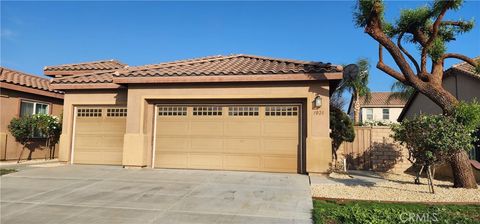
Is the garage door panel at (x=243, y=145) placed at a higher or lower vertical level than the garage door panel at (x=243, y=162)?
higher

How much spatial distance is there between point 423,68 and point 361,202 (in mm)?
4503

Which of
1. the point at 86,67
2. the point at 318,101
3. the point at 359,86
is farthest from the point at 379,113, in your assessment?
the point at 318,101

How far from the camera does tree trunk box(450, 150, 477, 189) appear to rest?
8805 mm

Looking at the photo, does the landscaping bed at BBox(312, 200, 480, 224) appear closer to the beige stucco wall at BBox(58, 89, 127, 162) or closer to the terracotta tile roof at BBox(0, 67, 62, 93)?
the beige stucco wall at BBox(58, 89, 127, 162)

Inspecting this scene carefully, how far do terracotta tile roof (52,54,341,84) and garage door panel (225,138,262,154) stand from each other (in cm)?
215

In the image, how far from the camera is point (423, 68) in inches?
376

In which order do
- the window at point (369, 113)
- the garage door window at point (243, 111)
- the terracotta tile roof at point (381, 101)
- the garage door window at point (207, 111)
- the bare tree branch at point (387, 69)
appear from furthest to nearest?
the window at point (369, 113) < the terracotta tile roof at point (381, 101) < the garage door window at point (207, 111) < the garage door window at point (243, 111) < the bare tree branch at point (387, 69)

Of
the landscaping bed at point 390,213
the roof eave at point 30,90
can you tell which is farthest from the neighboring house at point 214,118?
the landscaping bed at point 390,213

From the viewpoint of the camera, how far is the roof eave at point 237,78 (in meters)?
10.6

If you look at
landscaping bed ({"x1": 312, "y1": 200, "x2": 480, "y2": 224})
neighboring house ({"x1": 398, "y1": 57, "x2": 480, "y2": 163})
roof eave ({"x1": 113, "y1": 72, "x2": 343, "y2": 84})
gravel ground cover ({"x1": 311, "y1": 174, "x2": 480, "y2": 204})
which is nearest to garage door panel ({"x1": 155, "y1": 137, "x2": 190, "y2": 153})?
roof eave ({"x1": 113, "y1": 72, "x2": 343, "y2": 84})

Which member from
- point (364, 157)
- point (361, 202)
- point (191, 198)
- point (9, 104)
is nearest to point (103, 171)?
point (191, 198)

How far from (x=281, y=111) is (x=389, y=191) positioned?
4.23 metres

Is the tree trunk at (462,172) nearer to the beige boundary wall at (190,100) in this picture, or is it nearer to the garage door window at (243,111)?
the beige boundary wall at (190,100)

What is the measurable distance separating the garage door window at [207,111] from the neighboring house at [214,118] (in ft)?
0.11
